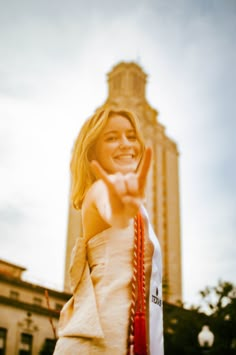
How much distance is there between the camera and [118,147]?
9.41 feet

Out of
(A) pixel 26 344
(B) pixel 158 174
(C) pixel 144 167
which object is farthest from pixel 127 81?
(C) pixel 144 167

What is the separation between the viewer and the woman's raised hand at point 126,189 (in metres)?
2.02

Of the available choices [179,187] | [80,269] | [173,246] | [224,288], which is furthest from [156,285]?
[179,187]

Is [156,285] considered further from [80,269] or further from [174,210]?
[174,210]

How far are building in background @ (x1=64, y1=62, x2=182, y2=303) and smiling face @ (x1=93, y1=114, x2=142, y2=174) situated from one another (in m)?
57.3

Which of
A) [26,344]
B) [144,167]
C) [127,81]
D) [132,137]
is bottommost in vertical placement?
[144,167]

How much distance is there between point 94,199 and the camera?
2553 mm

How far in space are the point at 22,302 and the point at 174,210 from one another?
130 feet

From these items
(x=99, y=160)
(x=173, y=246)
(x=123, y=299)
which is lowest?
(x=123, y=299)

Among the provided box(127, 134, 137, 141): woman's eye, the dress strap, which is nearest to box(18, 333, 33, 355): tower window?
box(127, 134, 137, 141): woman's eye

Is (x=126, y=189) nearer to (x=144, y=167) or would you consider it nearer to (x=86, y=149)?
(x=144, y=167)

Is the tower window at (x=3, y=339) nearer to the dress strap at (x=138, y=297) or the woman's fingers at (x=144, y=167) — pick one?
the dress strap at (x=138, y=297)

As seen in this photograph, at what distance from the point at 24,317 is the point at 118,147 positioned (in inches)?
1237

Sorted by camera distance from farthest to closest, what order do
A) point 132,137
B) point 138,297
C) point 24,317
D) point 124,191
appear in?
point 24,317, point 132,137, point 138,297, point 124,191
